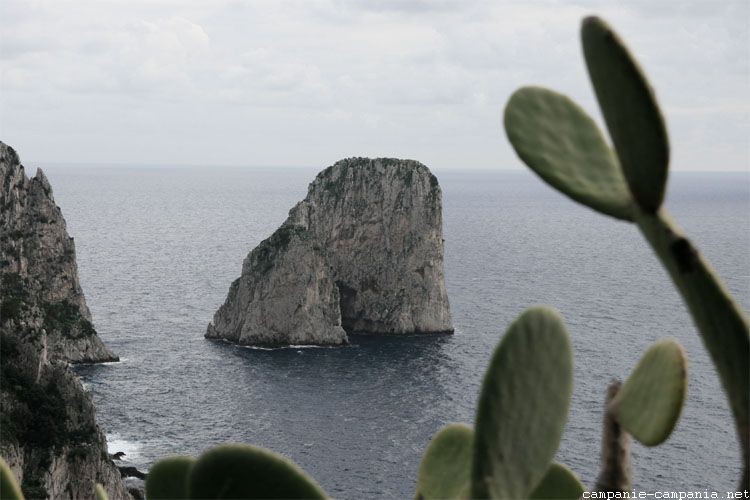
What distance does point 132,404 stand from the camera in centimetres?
7800

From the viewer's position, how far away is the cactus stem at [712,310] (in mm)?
2863

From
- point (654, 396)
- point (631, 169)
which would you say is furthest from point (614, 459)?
point (631, 169)

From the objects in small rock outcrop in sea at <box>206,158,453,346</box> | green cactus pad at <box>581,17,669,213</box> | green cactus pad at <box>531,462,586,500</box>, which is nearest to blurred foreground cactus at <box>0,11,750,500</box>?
green cactus pad at <box>581,17,669,213</box>

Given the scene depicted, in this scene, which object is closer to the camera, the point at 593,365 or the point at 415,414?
the point at 415,414

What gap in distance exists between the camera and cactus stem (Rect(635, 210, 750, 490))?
2.86 metres

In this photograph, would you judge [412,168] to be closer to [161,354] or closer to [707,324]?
[161,354]

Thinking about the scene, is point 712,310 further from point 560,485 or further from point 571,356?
point 560,485

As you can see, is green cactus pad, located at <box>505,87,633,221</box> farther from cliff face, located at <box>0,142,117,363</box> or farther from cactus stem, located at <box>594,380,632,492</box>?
cliff face, located at <box>0,142,117,363</box>

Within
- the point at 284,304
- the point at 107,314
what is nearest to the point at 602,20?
the point at 284,304

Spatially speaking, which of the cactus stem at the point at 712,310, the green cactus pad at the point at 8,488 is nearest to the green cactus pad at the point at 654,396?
the cactus stem at the point at 712,310

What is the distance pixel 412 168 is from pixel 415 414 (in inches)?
2002

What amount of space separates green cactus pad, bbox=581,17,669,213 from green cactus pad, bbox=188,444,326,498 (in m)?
1.51

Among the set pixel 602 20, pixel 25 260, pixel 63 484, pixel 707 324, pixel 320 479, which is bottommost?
pixel 320 479

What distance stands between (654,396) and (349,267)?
387ft
